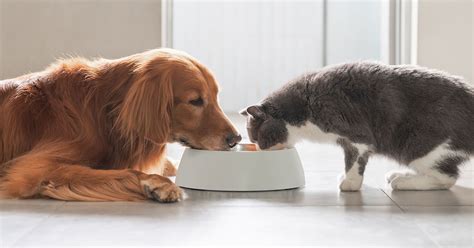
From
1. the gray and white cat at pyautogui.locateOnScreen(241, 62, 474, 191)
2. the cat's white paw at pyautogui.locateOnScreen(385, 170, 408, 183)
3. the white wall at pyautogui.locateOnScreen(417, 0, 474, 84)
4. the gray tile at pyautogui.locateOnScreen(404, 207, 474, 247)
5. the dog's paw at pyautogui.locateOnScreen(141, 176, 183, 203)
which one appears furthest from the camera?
the white wall at pyautogui.locateOnScreen(417, 0, 474, 84)

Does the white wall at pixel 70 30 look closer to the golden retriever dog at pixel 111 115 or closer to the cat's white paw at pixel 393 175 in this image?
the golden retriever dog at pixel 111 115

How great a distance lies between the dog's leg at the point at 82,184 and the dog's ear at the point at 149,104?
8.2 inches

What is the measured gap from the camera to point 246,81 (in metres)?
7.20

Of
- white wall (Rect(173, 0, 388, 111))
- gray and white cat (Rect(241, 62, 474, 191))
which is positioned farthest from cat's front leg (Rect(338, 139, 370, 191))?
white wall (Rect(173, 0, 388, 111))

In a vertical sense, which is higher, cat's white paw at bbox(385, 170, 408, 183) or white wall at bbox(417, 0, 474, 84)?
white wall at bbox(417, 0, 474, 84)

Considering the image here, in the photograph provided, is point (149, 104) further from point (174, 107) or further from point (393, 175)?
point (393, 175)

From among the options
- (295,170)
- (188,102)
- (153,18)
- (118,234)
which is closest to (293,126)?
(295,170)

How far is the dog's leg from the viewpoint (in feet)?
7.51

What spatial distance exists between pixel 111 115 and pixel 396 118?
106 cm

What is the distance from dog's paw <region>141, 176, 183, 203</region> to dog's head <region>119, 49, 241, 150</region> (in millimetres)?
264

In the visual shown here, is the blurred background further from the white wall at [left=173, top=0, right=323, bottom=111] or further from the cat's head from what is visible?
the cat's head

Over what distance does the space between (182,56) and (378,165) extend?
1272 mm

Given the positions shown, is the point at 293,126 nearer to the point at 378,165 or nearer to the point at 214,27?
the point at 378,165

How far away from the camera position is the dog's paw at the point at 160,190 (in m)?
2.27
